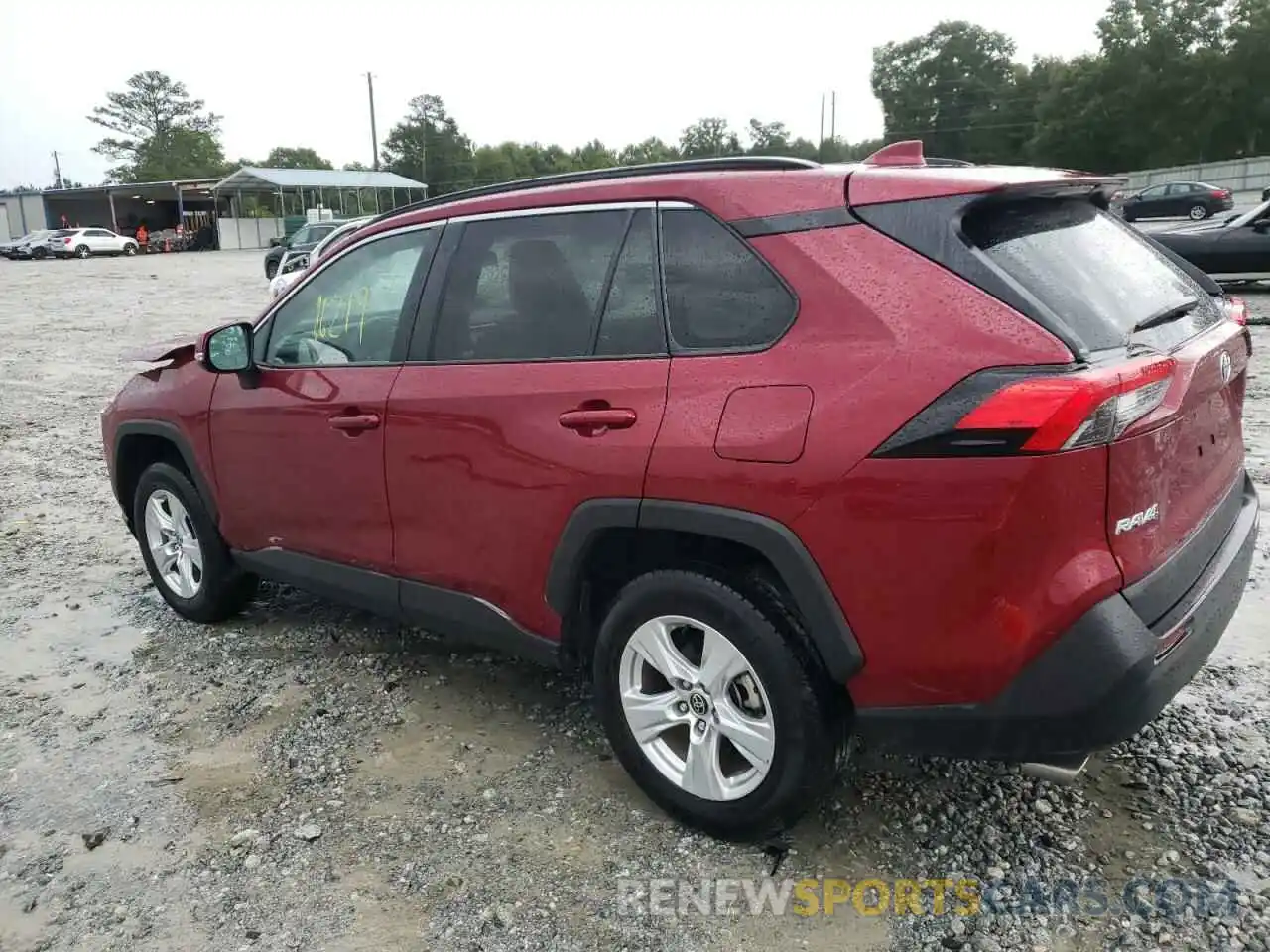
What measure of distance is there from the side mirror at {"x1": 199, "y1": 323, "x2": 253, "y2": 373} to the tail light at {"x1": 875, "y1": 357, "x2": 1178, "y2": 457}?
8.89 feet

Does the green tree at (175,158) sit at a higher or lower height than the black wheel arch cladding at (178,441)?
higher

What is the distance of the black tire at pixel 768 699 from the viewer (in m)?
2.47

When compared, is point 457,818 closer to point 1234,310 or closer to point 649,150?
point 1234,310

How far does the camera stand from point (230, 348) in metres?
3.90

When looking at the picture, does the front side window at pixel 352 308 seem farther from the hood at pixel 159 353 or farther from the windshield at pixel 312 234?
the windshield at pixel 312 234

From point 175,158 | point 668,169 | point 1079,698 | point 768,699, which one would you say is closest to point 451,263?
point 668,169

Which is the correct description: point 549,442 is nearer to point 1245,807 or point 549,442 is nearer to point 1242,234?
point 1245,807

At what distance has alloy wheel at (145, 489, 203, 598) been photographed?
4418 millimetres

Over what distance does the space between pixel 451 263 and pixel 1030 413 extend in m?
1.99

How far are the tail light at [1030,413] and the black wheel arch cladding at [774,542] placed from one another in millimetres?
355

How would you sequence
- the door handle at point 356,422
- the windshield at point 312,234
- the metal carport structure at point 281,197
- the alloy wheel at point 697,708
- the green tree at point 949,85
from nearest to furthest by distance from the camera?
the alloy wheel at point 697,708, the door handle at point 356,422, the windshield at point 312,234, the metal carport structure at point 281,197, the green tree at point 949,85

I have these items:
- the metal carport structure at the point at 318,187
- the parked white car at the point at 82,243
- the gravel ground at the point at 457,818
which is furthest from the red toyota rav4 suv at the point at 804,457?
the metal carport structure at the point at 318,187

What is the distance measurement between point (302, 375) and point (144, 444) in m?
1.39

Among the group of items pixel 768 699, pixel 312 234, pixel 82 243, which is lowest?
pixel 768 699
